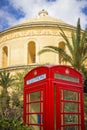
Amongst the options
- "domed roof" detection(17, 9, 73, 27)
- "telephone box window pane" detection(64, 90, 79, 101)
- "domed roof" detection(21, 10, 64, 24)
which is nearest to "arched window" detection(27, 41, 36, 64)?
"domed roof" detection(17, 9, 73, 27)

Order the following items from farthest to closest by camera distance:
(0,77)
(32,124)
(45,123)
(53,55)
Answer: (53,55) < (0,77) < (32,124) < (45,123)

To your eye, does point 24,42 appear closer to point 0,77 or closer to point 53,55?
point 53,55

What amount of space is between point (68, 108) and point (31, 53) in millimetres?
28142

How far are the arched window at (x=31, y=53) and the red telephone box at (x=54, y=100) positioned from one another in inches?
1014

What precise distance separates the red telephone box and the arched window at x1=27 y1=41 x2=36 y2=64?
84.5ft

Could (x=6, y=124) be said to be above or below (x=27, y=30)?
below

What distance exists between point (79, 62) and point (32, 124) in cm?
1217

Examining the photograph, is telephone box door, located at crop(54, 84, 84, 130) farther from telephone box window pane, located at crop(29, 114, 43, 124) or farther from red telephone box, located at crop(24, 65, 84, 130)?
telephone box window pane, located at crop(29, 114, 43, 124)

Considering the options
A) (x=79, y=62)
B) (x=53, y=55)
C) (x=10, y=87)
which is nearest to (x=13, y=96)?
(x=10, y=87)

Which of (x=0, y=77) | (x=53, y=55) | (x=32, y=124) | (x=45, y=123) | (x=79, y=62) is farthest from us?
(x=53, y=55)

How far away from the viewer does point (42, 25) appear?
113 ft

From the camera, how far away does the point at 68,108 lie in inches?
341

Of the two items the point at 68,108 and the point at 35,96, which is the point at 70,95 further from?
the point at 35,96

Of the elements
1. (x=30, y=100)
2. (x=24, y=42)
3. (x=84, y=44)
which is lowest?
(x=30, y=100)
